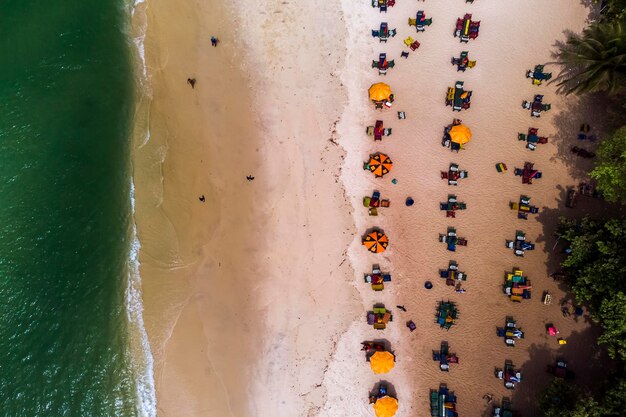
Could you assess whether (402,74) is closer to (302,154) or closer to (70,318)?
(302,154)

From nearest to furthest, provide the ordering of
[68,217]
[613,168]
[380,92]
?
1. [613,168]
2. [380,92]
3. [68,217]

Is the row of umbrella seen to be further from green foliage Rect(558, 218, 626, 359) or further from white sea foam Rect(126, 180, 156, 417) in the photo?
white sea foam Rect(126, 180, 156, 417)

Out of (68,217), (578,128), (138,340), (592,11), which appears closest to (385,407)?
(138,340)

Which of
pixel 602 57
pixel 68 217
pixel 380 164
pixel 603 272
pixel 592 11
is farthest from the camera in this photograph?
pixel 68 217

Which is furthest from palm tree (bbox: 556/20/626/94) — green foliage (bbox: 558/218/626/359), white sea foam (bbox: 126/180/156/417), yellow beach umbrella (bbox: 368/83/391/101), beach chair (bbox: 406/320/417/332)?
white sea foam (bbox: 126/180/156/417)

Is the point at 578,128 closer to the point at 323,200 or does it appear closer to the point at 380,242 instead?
the point at 380,242

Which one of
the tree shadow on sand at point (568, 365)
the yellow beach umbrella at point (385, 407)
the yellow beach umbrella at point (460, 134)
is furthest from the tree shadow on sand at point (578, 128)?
the yellow beach umbrella at point (385, 407)
